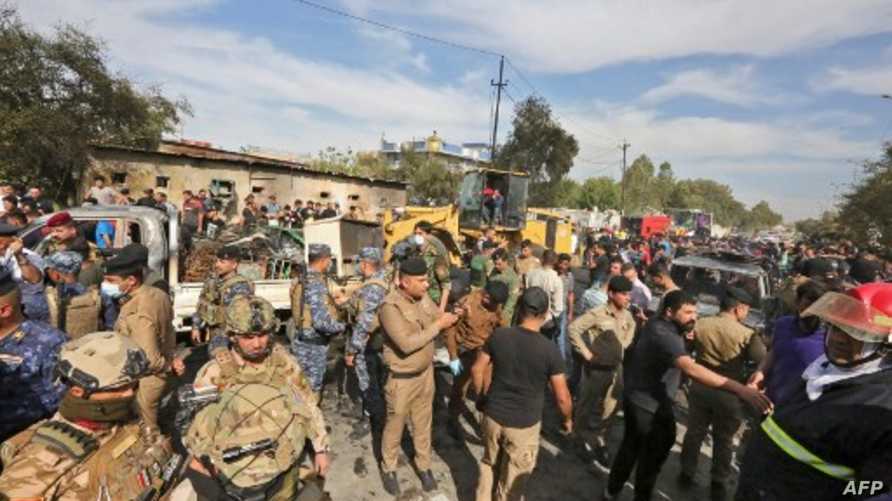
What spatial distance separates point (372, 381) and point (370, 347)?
0.35 m

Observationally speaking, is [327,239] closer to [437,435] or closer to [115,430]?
[437,435]

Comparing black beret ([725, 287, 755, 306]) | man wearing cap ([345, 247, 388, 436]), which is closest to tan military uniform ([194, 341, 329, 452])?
man wearing cap ([345, 247, 388, 436])

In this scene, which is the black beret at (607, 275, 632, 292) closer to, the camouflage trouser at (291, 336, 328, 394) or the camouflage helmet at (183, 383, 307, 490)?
the camouflage trouser at (291, 336, 328, 394)

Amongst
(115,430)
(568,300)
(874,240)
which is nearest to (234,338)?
(115,430)

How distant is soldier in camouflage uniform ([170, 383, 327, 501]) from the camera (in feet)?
6.58

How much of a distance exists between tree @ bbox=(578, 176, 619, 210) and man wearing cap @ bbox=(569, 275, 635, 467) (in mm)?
60795

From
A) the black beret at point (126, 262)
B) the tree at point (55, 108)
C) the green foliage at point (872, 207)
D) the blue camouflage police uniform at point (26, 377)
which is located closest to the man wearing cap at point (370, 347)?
the black beret at point (126, 262)

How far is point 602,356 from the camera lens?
4.70 m

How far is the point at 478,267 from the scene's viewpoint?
8359 mm

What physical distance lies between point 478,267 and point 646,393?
193 inches

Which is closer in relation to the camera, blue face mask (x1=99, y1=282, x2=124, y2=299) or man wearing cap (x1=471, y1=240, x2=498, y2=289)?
blue face mask (x1=99, y1=282, x2=124, y2=299)

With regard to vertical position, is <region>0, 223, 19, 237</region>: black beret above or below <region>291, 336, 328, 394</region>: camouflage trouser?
above

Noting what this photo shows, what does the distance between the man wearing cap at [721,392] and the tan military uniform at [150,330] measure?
433 centimetres

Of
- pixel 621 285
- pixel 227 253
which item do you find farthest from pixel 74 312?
pixel 621 285
